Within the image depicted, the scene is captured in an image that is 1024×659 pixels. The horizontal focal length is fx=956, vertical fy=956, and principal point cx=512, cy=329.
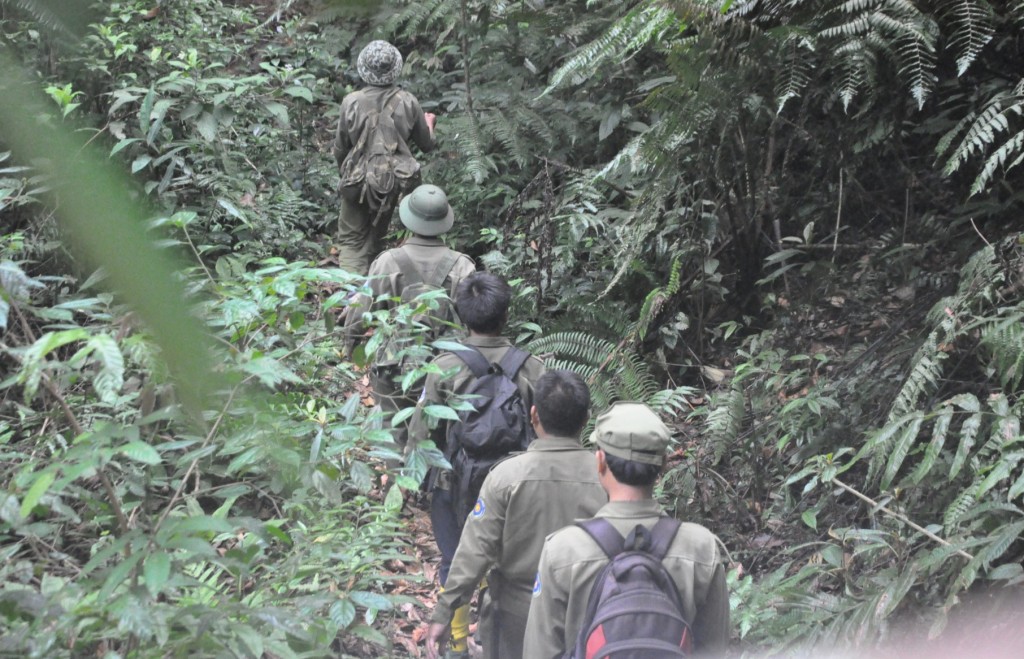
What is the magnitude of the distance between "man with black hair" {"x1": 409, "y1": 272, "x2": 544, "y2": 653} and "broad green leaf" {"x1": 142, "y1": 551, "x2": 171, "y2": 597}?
188cm

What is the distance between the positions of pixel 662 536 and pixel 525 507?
785 millimetres

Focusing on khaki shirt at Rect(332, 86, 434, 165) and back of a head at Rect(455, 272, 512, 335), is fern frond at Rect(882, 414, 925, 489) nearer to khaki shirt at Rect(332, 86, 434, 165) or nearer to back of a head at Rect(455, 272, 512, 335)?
back of a head at Rect(455, 272, 512, 335)

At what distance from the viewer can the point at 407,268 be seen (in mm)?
5297

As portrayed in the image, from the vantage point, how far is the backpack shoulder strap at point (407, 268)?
5.29 meters

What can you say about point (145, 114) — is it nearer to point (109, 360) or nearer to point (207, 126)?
point (109, 360)

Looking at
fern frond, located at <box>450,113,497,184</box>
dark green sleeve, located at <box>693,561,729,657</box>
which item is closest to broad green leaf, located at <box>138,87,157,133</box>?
dark green sleeve, located at <box>693,561,729,657</box>

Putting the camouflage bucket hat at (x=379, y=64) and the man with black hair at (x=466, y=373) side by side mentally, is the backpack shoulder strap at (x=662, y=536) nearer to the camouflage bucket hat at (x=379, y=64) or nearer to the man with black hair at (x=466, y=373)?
the man with black hair at (x=466, y=373)

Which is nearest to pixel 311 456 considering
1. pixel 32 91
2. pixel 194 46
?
pixel 32 91

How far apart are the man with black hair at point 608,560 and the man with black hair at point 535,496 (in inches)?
20.5

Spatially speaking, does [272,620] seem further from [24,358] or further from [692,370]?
[692,370]

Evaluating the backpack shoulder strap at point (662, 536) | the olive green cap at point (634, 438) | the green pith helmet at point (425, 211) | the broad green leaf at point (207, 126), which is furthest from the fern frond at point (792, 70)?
the broad green leaf at point (207, 126)

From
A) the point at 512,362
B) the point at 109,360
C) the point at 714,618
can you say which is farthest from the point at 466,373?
the point at 109,360

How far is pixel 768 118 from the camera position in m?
6.13

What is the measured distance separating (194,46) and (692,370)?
14.5ft
